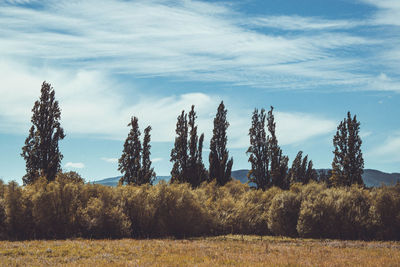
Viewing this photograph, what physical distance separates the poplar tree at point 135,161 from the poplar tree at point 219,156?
9205mm

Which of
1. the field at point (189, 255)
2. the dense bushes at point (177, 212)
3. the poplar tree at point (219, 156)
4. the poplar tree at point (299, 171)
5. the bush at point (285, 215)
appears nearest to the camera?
the field at point (189, 255)

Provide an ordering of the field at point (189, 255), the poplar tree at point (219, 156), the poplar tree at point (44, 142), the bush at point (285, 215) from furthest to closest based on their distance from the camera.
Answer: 1. the poplar tree at point (219, 156)
2. the poplar tree at point (44, 142)
3. the bush at point (285, 215)
4. the field at point (189, 255)

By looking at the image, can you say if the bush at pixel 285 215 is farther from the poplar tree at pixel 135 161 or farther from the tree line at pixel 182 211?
the poplar tree at pixel 135 161

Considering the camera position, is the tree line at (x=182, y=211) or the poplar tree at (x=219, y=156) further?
the poplar tree at (x=219, y=156)

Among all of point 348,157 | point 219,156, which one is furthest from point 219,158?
point 348,157

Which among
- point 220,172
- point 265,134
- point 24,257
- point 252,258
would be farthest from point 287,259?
point 265,134

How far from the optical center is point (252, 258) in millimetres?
16156

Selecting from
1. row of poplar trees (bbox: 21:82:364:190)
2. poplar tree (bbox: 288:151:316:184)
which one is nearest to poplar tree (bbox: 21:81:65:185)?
row of poplar trees (bbox: 21:82:364:190)

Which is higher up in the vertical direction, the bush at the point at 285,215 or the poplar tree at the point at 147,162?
the poplar tree at the point at 147,162

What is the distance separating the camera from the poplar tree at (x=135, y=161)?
49750mm

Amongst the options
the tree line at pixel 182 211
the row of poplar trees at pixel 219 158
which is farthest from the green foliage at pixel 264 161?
the tree line at pixel 182 211

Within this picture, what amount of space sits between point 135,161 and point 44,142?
45.0ft

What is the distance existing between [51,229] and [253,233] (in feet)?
→ 48.3

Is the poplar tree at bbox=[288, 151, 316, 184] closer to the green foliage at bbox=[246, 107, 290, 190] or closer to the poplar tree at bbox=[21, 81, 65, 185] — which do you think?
the green foliage at bbox=[246, 107, 290, 190]
